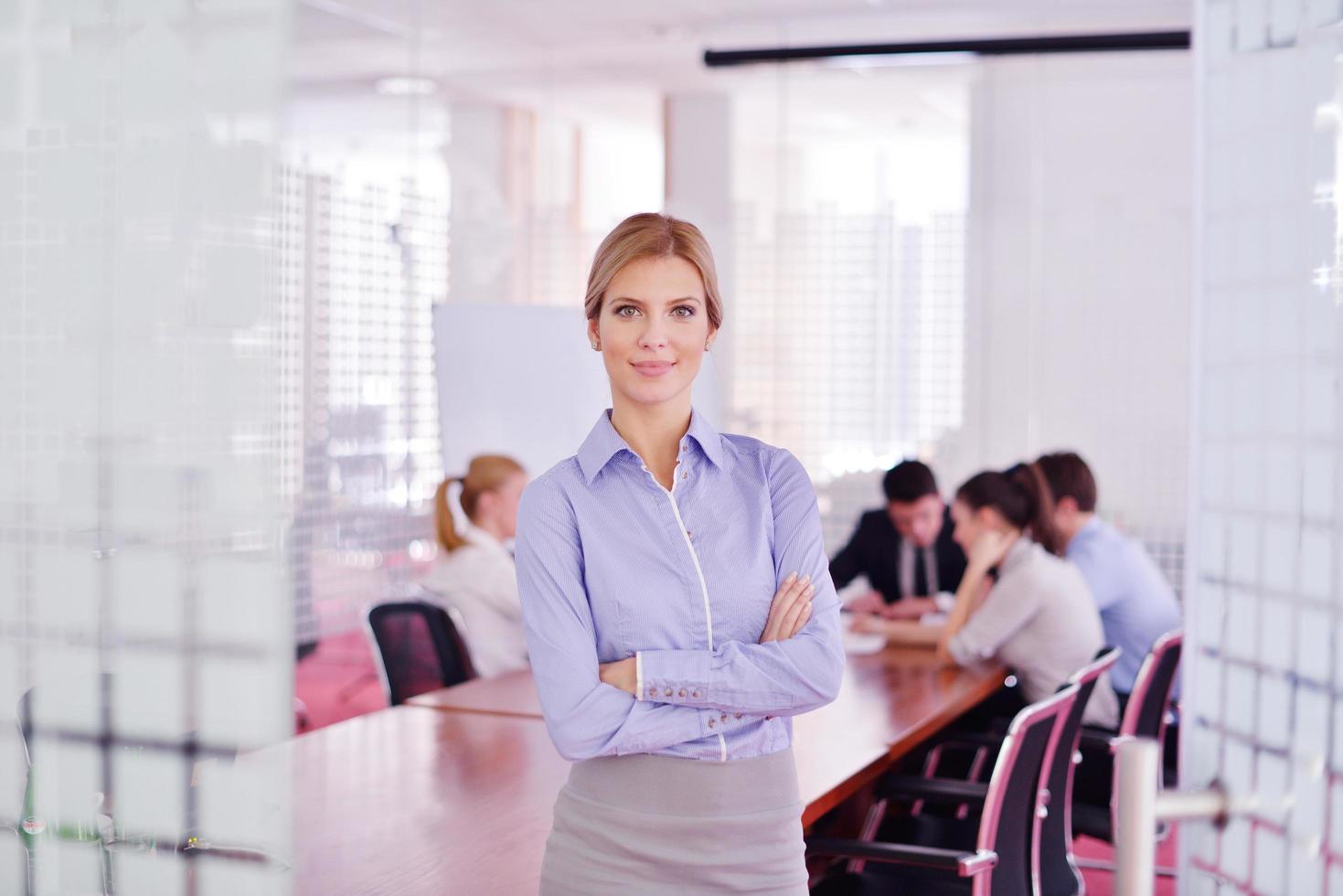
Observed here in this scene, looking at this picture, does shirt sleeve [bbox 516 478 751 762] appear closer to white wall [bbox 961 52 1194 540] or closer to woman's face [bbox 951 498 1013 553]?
woman's face [bbox 951 498 1013 553]

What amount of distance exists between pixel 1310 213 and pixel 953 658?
354cm

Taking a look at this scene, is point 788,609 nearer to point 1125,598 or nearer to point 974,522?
point 974,522

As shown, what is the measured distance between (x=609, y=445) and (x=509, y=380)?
3.60 m

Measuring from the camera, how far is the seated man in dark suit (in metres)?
5.11

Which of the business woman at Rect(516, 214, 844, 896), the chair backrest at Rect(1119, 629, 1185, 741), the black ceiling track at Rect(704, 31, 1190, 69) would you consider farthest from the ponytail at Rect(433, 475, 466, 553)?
the black ceiling track at Rect(704, 31, 1190, 69)

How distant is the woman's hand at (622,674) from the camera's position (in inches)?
67.2

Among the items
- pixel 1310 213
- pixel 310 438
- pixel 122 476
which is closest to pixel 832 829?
pixel 122 476

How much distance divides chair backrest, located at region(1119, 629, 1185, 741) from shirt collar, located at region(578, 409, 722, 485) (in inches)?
92.5

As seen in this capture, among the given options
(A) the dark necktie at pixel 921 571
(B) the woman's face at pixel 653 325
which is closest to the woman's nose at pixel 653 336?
(B) the woman's face at pixel 653 325

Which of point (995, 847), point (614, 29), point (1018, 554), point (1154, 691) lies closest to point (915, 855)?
point (995, 847)

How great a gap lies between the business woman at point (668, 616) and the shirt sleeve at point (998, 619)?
242 cm

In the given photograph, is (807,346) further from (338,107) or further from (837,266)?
(338,107)

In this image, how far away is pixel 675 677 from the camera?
66.6 inches

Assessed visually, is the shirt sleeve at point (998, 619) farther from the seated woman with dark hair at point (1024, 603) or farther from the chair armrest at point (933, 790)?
the chair armrest at point (933, 790)
